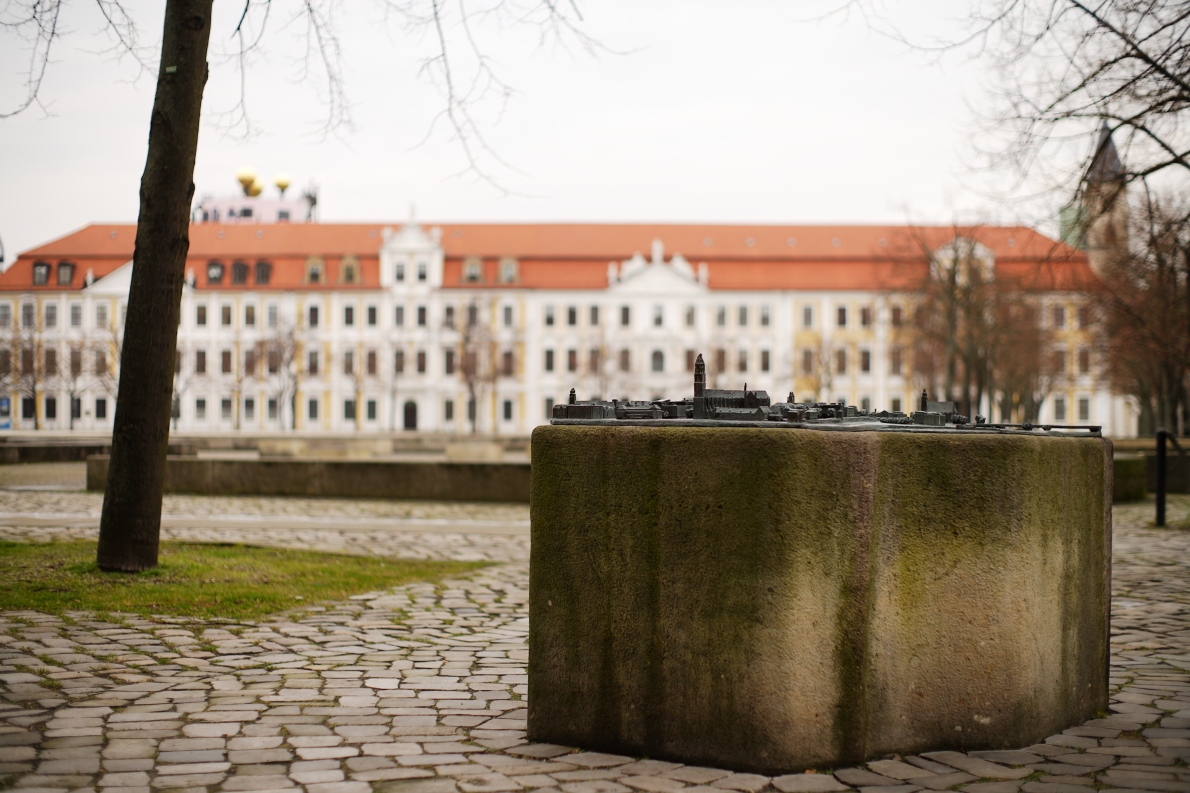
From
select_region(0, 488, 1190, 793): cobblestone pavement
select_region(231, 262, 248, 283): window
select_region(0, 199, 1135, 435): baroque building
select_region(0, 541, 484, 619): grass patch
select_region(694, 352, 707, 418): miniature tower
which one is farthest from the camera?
select_region(231, 262, 248, 283): window

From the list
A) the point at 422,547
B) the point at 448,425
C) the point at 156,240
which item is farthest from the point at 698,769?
the point at 448,425

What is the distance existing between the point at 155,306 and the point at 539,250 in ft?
215

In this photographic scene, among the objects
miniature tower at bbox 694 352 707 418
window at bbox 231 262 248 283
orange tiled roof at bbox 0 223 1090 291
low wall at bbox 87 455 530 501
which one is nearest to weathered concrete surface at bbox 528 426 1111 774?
miniature tower at bbox 694 352 707 418

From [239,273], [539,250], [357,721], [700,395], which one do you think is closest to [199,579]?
[357,721]

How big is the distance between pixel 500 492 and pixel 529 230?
195 feet

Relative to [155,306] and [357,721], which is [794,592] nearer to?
[357,721]

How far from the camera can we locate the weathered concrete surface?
3.61m

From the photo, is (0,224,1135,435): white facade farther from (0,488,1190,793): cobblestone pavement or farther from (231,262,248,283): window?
(0,488,1190,793): cobblestone pavement

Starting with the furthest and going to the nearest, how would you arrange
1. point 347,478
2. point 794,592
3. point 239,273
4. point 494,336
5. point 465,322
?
point 239,273 < point 494,336 < point 465,322 < point 347,478 < point 794,592

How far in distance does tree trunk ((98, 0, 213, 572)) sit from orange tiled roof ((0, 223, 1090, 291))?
207ft

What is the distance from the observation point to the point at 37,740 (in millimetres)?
3902

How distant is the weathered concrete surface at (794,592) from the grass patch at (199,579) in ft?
11.3

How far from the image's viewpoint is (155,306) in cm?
748

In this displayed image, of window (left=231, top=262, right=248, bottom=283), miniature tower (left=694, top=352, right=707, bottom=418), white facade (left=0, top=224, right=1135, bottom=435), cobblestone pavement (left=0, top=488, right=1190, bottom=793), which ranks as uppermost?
window (left=231, top=262, right=248, bottom=283)
